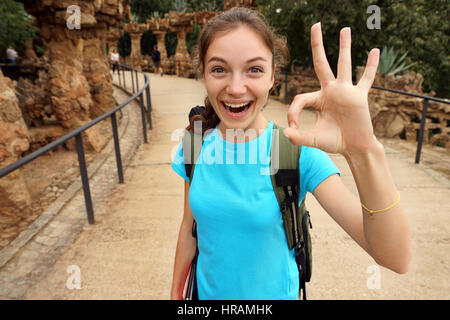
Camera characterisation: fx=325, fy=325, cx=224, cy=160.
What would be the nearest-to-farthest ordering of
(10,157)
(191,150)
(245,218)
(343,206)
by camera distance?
(343,206), (245,218), (191,150), (10,157)

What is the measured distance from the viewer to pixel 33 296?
241 centimetres

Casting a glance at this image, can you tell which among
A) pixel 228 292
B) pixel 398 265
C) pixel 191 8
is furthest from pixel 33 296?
pixel 191 8

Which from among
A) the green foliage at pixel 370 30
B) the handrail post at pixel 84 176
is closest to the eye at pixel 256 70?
the handrail post at pixel 84 176

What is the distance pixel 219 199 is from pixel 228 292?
0.36 metres

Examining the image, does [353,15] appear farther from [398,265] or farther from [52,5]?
[398,265]

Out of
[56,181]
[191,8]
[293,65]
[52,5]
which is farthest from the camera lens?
[191,8]

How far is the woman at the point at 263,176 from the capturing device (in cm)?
81

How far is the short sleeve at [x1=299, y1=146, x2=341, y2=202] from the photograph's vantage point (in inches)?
40.1

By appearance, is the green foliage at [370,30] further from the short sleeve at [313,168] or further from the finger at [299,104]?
the finger at [299,104]

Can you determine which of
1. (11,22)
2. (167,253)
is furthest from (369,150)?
(11,22)

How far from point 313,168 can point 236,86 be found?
0.36 metres

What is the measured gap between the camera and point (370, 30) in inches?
343

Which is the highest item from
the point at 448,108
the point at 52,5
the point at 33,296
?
the point at 52,5

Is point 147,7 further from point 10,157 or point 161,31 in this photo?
point 10,157
